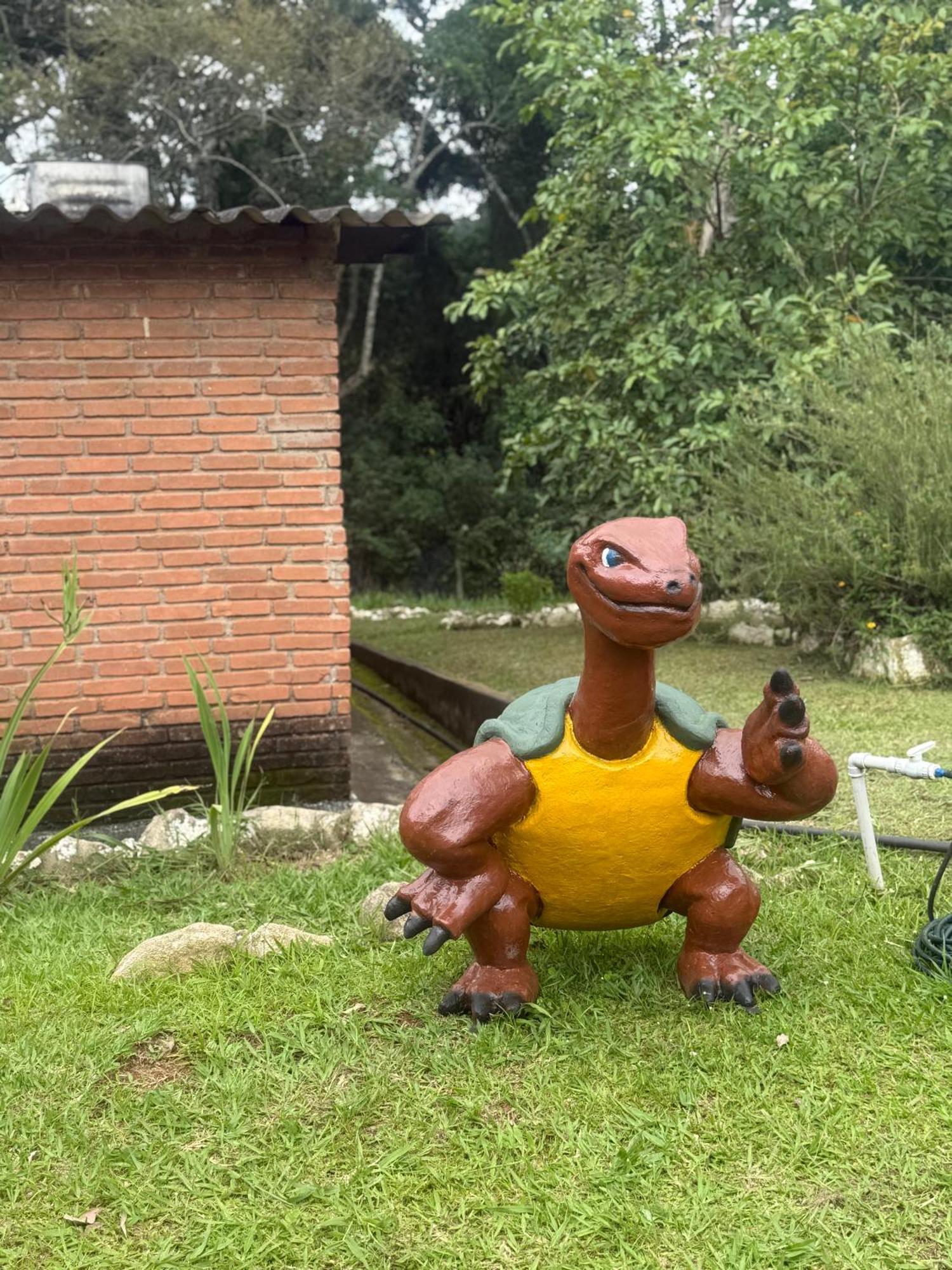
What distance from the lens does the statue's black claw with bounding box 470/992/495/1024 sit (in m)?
3.08

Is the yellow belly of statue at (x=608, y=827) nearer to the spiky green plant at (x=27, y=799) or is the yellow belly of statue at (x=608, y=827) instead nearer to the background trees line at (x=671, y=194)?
the spiky green plant at (x=27, y=799)

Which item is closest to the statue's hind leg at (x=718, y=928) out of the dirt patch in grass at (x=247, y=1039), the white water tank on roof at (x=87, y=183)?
the dirt patch in grass at (x=247, y=1039)

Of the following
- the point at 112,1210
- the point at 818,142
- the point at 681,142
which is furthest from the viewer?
the point at 818,142

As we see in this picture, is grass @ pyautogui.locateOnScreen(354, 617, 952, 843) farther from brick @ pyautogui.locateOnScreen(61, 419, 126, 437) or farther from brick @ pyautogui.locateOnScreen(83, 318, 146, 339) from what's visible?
brick @ pyautogui.locateOnScreen(83, 318, 146, 339)

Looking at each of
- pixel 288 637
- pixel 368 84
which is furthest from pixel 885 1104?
pixel 368 84

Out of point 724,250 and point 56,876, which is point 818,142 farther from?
point 56,876

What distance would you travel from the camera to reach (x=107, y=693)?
5684 mm

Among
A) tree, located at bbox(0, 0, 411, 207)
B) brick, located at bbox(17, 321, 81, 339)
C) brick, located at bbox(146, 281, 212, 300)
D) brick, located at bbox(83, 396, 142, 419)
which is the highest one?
tree, located at bbox(0, 0, 411, 207)

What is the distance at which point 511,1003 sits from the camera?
10.2 ft

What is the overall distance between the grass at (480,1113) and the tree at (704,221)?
6.72 m

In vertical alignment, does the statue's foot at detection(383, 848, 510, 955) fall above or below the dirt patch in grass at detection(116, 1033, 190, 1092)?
above

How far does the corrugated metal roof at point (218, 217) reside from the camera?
5.04 meters

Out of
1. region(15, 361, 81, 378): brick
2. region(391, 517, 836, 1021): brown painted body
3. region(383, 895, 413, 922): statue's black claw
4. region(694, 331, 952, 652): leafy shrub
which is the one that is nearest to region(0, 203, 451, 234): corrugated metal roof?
region(15, 361, 81, 378): brick

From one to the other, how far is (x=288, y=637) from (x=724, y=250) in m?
7.14
